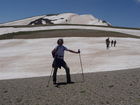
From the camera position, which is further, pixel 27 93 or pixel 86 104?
pixel 27 93

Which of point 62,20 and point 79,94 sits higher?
point 62,20

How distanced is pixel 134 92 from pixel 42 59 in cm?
2429

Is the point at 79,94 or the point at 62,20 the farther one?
the point at 62,20

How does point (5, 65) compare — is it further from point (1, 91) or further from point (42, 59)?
point (1, 91)

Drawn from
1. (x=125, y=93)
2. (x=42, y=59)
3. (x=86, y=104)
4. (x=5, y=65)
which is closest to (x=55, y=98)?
(x=86, y=104)

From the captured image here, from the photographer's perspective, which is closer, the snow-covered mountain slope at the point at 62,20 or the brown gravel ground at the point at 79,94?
the brown gravel ground at the point at 79,94

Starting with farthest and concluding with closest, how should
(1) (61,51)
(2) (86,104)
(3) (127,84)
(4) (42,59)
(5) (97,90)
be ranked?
(4) (42,59) → (1) (61,51) → (3) (127,84) → (5) (97,90) → (2) (86,104)

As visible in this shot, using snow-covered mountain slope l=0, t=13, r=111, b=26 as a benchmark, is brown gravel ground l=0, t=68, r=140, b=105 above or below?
below

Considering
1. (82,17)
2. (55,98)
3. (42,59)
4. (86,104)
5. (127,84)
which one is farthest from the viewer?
(82,17)

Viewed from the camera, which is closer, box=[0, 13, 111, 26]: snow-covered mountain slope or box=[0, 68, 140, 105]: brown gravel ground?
box=[0, 68, 140, 105]: brown gravel ground

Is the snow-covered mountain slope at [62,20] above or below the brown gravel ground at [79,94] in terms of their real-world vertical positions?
above

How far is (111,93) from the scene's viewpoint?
1356cm

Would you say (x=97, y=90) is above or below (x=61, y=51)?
below

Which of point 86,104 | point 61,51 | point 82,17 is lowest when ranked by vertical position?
point 86,104
